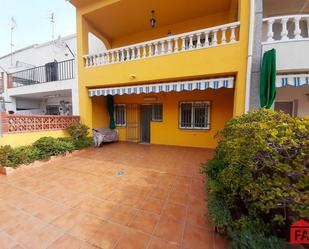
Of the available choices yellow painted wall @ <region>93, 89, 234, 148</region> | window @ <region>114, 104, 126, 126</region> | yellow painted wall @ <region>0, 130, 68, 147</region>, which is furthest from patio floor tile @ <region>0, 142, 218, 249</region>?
window @ <region>114, 104, 126, 126</region>

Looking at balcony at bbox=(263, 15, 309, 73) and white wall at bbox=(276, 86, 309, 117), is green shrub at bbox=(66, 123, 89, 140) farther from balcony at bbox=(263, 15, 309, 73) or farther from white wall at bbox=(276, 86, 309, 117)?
white wall at bbox=(276, 86, 309, 117)

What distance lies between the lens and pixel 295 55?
187 inches

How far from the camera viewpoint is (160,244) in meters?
2.30

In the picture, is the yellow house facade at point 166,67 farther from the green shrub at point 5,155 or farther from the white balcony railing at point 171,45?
the green shrub at point 5,155

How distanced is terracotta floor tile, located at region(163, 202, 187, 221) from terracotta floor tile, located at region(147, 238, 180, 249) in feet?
1.85

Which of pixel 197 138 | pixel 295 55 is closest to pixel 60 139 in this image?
pixel 197 138

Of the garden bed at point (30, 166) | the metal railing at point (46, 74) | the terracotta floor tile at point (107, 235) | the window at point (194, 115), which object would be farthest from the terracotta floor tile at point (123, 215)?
the metal railing at point (46, 74)

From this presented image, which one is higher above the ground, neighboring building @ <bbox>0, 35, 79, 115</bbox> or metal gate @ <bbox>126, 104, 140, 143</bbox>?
neighboring building @ <bbox>0, 35, 79, 115</bbox>

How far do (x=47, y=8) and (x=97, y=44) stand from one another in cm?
652

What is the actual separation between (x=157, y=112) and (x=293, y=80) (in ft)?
21.9

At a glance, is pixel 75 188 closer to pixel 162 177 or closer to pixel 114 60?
pixel 162 177

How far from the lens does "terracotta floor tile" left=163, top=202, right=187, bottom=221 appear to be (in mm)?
2889

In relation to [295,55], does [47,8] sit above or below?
above

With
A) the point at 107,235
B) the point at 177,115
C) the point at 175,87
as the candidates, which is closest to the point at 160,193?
the point at 107,235
